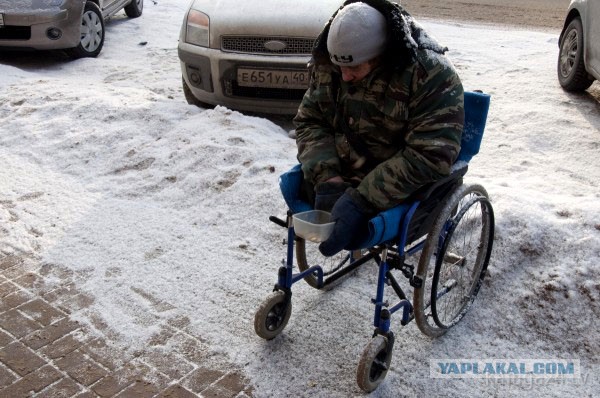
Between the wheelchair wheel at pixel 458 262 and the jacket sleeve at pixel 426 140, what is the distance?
268 mm

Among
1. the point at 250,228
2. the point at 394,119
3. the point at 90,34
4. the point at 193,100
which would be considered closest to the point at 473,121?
the point at 394,119

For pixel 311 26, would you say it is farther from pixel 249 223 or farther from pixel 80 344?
pixel 80 344

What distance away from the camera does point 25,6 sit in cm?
775

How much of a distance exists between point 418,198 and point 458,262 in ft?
2.15

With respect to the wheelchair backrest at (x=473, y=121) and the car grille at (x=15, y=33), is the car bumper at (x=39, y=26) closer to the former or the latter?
the car grille at (x=15, y=33)

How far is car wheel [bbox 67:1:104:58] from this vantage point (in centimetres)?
845

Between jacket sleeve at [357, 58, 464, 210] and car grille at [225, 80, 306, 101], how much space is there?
3185 mm

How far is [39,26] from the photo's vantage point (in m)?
7.79

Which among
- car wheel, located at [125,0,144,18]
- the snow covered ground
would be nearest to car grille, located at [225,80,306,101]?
the snow covered ground

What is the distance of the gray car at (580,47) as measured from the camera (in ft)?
20.4

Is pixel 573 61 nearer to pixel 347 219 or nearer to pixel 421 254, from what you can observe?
pixel 421 254

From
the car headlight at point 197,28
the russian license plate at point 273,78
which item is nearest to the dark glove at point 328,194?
the russian license plate at point 273,78

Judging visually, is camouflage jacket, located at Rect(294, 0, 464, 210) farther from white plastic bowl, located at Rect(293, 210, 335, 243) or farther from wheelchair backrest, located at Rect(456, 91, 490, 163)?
wheelchair backrest, located at Rect(456, 91, 490, 163)

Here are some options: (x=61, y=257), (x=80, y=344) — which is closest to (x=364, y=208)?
(x=80, y=344)
